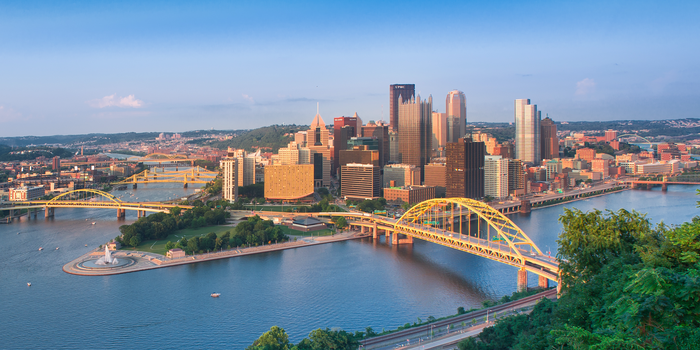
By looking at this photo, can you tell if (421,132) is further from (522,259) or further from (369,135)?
(522,259)

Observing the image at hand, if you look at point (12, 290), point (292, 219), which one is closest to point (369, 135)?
point (292, 219)

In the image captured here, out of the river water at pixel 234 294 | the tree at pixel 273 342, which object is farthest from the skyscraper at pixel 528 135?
the tree at pixel 273 342

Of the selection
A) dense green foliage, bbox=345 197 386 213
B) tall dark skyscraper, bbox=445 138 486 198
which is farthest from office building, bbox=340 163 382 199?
tall dark skyscraper, bbox=445 138 486 198

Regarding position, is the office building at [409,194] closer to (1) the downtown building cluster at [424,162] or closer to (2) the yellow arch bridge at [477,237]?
(1) the downtown building cluster at [424,162]

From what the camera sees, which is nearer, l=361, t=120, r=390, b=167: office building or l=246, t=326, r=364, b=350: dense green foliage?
l=246, t=326, r=364, b=350: dense green foliage

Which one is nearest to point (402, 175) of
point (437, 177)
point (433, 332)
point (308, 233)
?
point (437, 177)

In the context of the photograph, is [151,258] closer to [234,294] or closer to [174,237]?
[174,237]

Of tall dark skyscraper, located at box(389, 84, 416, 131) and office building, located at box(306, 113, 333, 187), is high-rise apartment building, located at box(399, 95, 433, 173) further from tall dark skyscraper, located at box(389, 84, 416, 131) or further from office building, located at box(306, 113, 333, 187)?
tall dark skyscraper, located at box(389, 84, 416, 131)
